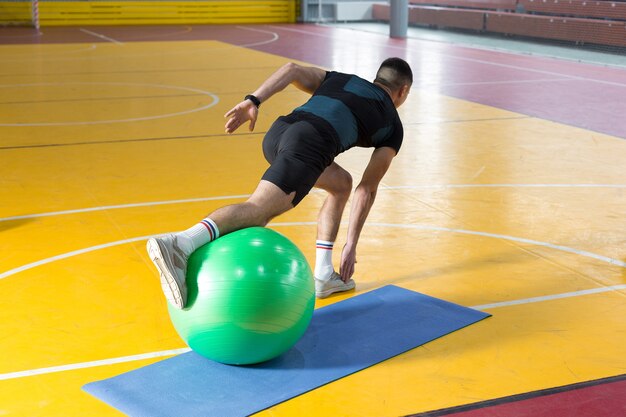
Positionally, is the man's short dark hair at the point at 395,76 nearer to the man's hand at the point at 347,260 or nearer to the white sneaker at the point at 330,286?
the man's hand at the point at 347,260

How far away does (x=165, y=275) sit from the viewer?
3635 millimetres

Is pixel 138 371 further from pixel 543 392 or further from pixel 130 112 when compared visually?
pixel 130 112

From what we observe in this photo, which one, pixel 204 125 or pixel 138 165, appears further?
pixel 204 125

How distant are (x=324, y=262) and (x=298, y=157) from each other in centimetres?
76

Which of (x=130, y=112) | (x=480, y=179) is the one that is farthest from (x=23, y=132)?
(x=480, y=179)

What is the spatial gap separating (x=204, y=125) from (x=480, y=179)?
372 centimetres

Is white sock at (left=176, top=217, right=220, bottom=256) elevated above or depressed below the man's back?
below

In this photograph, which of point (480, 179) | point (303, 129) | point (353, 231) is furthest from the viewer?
point (480, 179)

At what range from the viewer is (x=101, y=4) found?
85.1 feet

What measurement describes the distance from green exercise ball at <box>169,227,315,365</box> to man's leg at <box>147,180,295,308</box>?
62mm

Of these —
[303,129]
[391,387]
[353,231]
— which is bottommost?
[391,387]

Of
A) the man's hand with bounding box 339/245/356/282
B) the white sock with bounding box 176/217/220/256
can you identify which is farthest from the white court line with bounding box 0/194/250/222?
the white sock with bounding box 176/217/220/256

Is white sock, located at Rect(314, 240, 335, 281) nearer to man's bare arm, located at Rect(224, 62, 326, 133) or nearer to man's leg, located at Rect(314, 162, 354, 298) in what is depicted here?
man's leg, located at Rect(314, 162, 354, 298)

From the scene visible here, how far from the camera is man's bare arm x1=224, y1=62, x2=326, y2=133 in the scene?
175 inches
